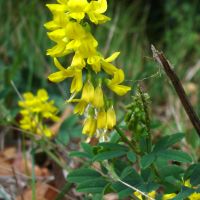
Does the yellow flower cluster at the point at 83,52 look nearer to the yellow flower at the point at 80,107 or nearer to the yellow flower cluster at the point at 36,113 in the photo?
the yellow flower at the point at 80,107

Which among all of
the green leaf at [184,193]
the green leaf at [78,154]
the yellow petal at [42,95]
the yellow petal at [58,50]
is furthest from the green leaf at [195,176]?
the yellow petal at [42,95]

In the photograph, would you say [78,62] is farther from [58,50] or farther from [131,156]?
[131,156]

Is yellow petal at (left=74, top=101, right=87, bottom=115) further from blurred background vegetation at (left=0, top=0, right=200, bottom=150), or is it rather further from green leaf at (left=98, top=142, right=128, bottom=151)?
blurred background vegetation at (left=0, top=0, right=200, bottom=150)

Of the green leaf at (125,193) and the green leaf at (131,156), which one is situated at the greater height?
the green leaf at (131,156)

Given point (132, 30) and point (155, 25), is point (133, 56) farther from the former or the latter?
point (155, 25)

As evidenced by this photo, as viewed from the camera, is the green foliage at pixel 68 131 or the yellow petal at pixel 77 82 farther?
the green foliage at pixel 68 131

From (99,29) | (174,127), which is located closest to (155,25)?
(99,29)
